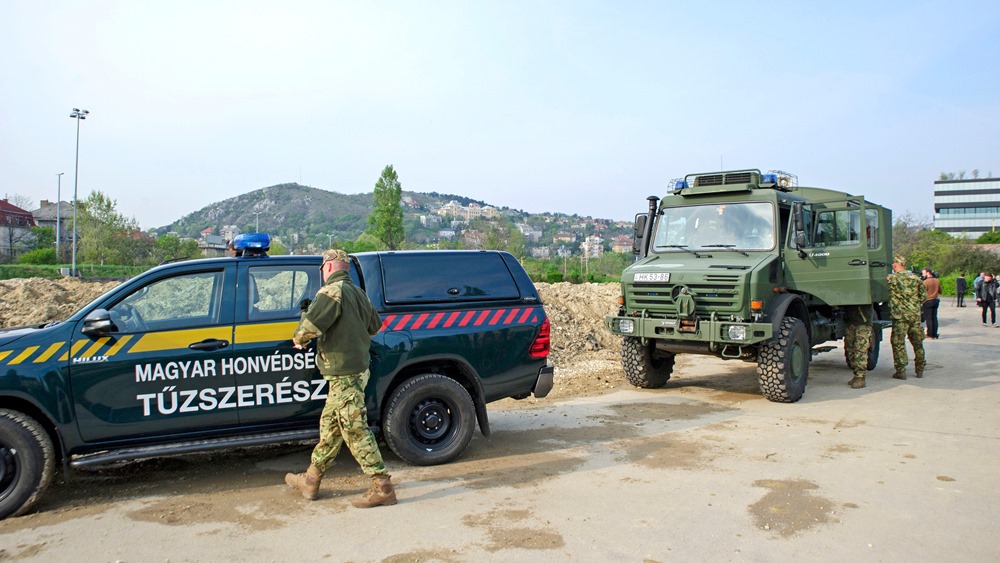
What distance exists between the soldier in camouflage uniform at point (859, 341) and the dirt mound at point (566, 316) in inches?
142

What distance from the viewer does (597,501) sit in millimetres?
5137

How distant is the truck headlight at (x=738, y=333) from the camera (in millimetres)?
8641

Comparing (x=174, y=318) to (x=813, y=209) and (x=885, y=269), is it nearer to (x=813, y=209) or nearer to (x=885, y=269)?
(x=813, y=209)

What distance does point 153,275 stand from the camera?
5.43 m

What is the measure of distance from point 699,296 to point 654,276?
0.67 metres

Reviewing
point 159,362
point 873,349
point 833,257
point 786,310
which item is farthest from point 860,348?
point 159,362

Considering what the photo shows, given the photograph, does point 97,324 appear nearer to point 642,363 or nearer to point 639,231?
point 642,363

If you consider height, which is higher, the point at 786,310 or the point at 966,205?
the point at 966,205

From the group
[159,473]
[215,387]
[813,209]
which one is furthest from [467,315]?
[813,209]

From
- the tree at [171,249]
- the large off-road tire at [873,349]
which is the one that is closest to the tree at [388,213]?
the tree at [171,249]

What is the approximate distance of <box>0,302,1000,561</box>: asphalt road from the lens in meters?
4.27

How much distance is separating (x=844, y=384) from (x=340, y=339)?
888 cm

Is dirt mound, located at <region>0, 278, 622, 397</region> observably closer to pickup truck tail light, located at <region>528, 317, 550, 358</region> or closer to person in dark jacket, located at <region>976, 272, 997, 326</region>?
pickup truck tail light, located at <region>528, 317, 550, 358</region>

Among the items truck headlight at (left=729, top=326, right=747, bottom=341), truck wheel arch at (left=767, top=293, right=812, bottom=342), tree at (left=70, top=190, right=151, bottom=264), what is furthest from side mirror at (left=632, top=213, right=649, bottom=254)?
tree at (left=70, top=190, right=151, bottom=264)
